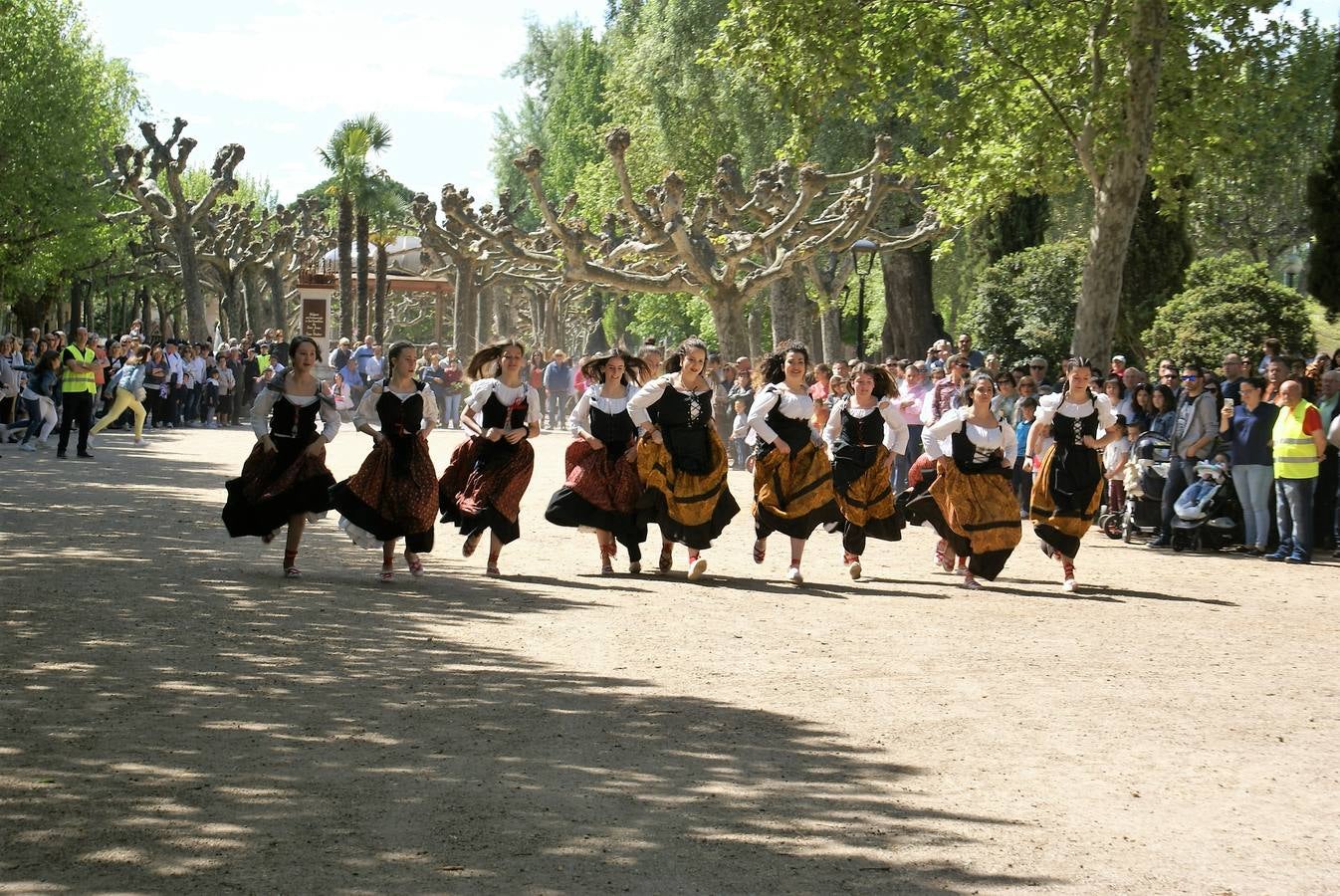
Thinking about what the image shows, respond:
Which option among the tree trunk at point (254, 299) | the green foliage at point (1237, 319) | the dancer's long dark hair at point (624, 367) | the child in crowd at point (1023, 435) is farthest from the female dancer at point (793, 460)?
the tree trunk at point (254, 299)

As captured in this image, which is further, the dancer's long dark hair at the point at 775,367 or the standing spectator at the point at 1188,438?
the standing spectator at the point at 1188,438

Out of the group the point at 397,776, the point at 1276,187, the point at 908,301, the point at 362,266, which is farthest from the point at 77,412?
the point at 1276,187

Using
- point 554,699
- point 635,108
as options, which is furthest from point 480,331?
point 554,699

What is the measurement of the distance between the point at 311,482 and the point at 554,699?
518cm

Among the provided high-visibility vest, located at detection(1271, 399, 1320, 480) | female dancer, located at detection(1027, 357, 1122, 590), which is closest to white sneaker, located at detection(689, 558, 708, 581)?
female dancer, located at detection(1027, 357, 1122, 590)

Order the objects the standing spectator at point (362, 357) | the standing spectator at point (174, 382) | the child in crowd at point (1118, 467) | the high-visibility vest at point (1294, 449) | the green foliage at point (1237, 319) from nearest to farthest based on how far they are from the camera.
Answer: the high-visibility vest at point (1294, 449) → the child in crowd at point (1118, 467) → the green foliage at point (1237, 319) → the standing spectator at point (174, 382) → the standing spectator at point (362, 357)

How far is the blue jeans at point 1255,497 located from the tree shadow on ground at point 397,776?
10032mm

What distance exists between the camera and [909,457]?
2388 centimetres

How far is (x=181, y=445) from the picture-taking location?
3253cm

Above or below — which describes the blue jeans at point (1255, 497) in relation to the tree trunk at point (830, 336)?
below

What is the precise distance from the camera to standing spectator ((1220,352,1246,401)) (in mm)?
19031

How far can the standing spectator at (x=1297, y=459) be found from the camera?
1775 cm

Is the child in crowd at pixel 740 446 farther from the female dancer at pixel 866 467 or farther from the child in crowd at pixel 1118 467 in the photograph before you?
the female dancer at pixel 866 467

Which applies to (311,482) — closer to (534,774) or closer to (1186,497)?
(534,774)
